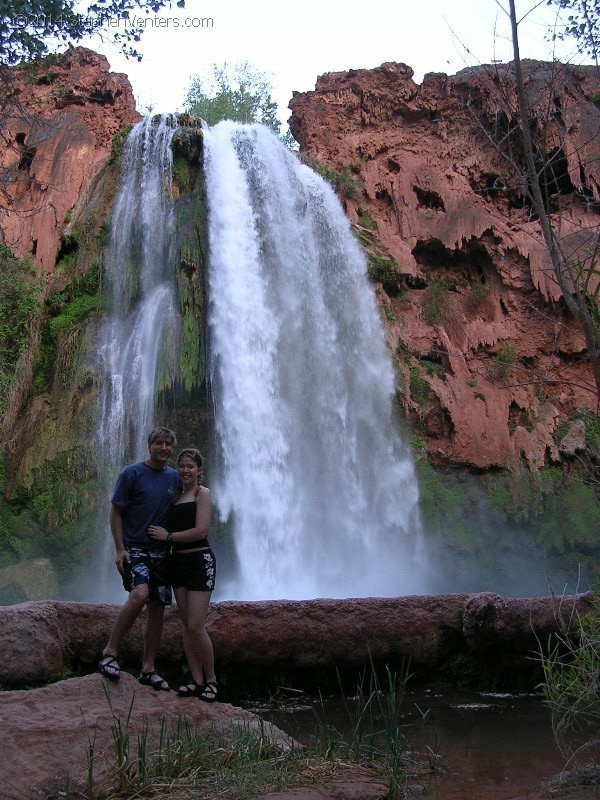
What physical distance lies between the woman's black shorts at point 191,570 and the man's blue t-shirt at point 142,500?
0.16 metres

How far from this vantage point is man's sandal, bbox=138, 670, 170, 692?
474 centimetres

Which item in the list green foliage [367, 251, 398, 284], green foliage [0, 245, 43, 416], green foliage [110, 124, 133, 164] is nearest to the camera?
green foliage [0, 245, 43, 416]

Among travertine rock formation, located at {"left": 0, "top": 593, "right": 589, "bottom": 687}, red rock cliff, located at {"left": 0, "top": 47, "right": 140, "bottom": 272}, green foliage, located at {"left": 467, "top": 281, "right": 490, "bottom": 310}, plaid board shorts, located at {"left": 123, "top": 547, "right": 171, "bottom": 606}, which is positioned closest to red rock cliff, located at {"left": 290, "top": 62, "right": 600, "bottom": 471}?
green foliage, located at {"left": 467, "top": 281, "right": 490, "bottom": 310}

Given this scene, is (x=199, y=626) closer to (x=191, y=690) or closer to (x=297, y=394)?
(x=191, y=690)

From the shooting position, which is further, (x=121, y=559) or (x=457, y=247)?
(x=457, y=247)

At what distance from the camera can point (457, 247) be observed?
1892 centimetres

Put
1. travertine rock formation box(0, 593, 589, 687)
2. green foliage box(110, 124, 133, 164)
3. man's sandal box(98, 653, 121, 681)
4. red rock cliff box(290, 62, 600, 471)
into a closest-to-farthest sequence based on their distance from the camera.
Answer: man's sandal box(98, 653, 121, 681), travertine rock formation box(0, 593, 589, 687), red rock cliff box(290, 62, 600, 471), green foliage box(110, 124, 133, 164)

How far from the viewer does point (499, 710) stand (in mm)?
6223

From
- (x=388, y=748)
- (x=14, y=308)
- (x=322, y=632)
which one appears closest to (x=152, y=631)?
(x=388, y=748)

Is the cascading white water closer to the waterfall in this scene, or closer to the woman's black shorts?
the waterfall

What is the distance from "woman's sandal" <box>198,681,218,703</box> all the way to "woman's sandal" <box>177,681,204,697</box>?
2 cm

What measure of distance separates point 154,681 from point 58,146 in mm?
16545

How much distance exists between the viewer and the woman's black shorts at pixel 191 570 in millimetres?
4859

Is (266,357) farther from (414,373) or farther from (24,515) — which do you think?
(24,515)
